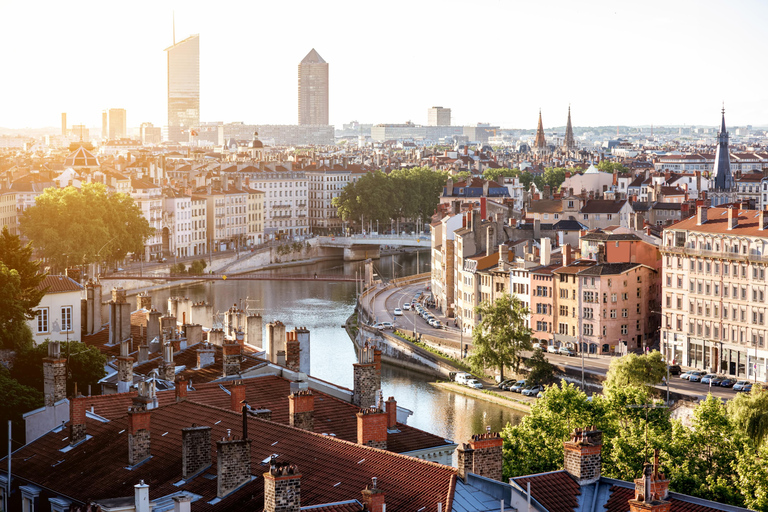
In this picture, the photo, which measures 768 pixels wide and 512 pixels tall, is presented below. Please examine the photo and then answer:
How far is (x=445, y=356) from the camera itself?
3956 cm

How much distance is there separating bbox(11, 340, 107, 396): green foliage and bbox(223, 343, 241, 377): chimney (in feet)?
10.2

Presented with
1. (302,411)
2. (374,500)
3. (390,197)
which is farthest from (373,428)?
(390,197)

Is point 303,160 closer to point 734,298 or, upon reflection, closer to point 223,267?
point 223,267

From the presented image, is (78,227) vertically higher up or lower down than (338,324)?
higher up

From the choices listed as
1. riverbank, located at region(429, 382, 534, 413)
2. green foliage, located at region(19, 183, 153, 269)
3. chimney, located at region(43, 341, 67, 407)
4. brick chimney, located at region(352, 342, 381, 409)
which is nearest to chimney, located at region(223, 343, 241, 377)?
brick chimney, located at region(352, 342, 381, 409)

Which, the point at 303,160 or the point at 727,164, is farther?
the point at 303,160

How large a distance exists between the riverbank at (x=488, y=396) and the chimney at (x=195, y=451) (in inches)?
735

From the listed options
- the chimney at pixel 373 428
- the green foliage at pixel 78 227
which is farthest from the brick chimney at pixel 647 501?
the green foliage at pixel 78 227

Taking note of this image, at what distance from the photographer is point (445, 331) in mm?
44031

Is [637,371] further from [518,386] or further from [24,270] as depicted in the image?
[24,270]

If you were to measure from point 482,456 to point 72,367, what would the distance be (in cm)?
1042

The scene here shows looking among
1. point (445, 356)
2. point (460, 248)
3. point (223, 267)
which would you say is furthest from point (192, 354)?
point (223, 267)

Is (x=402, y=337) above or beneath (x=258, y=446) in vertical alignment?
beneath

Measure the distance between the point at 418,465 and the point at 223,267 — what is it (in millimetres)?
54854
